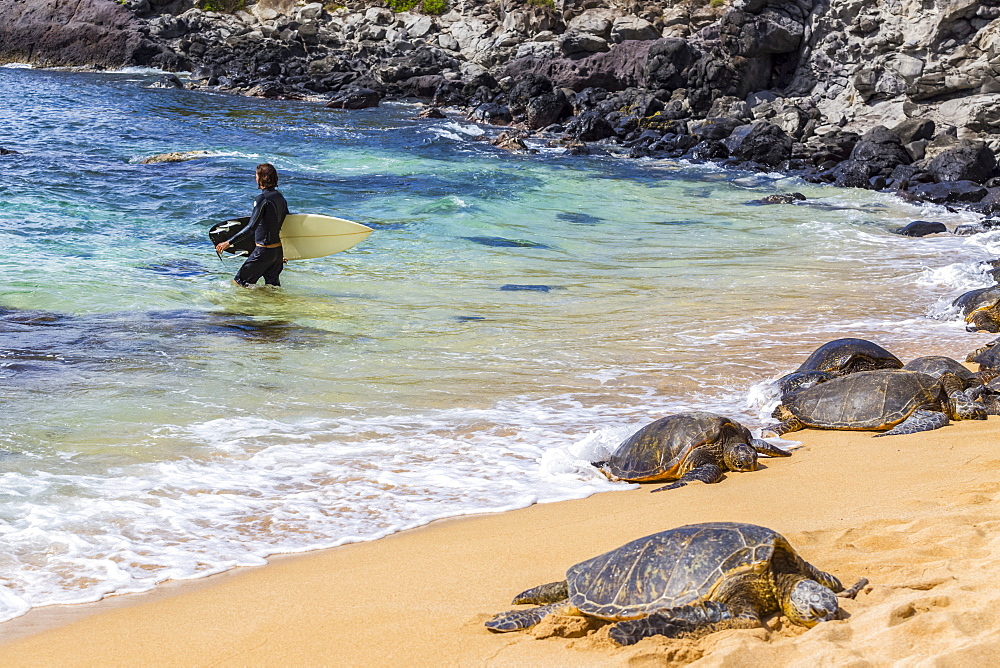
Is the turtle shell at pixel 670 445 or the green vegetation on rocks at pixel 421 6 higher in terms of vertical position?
the green vegetation on rocks at pixel 421 6

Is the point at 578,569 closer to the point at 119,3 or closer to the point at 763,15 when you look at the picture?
the point at 763,15

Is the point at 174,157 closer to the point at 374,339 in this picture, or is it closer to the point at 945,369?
the point at 374,339

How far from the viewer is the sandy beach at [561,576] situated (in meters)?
2.97

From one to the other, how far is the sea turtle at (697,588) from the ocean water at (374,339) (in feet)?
5.49

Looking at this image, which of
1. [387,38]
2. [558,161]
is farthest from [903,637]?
[387,38]

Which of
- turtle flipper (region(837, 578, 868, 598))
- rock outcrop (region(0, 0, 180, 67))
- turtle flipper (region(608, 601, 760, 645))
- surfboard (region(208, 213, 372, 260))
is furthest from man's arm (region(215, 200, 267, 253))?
rock outcrop (region(0, 0, 180, 67))

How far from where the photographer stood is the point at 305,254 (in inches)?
465

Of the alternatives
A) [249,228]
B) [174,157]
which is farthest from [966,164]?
[174,157]

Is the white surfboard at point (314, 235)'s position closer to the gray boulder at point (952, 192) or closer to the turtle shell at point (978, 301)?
the turtle shell at point (978, 301)

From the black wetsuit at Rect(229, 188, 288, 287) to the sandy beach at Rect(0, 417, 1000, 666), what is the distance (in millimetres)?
6695

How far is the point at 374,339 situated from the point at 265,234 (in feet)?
8.68

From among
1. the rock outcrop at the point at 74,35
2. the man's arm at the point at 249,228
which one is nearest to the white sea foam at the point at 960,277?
the man's arm at the point at 249,228

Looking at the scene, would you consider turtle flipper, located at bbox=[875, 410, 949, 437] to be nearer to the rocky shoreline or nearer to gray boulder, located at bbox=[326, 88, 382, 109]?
the rocky shoreline

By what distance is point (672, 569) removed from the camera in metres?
3.27
